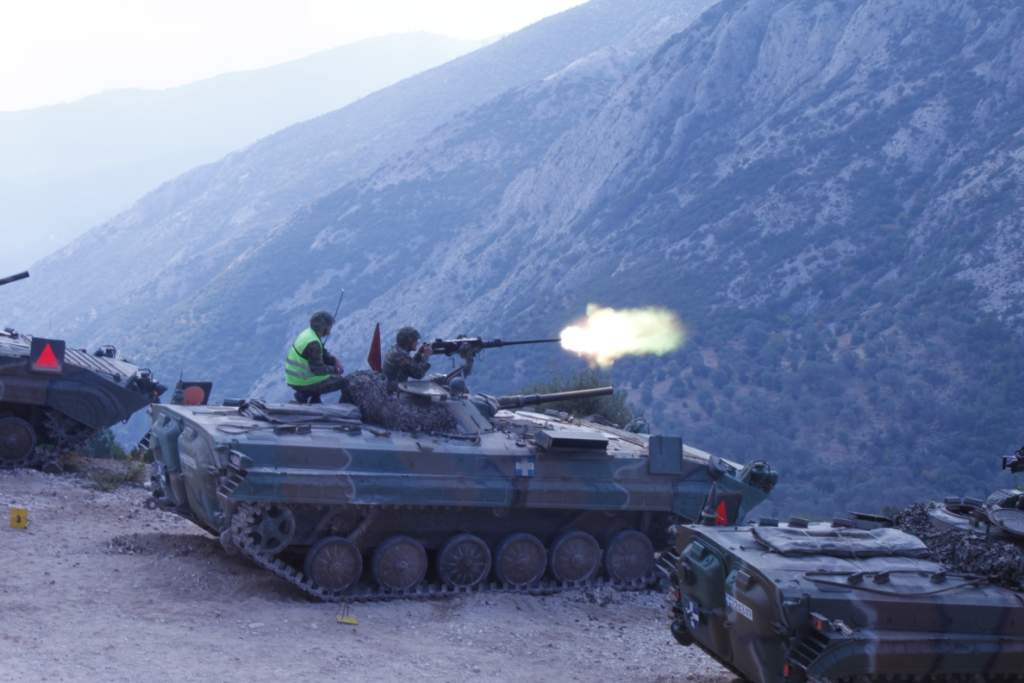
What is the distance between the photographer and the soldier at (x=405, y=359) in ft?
53.1

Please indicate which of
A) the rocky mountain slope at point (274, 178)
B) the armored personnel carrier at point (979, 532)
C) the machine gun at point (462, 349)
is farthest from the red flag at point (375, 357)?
the rocky mountain slope at point (274, 178)

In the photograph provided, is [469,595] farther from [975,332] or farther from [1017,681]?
[975,332]

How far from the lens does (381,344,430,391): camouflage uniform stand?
16156 mm

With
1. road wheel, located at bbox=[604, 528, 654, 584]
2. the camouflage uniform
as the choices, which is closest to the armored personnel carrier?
road wheel, located at bbox=[604, 528, 654, 584]

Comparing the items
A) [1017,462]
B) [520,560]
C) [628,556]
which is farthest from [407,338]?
[1017,462]

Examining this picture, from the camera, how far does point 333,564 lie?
567 inches

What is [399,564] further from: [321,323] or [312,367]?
[321,323]

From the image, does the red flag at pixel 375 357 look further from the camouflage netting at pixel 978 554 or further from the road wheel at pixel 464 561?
the camouflage netting at pixel 978 554

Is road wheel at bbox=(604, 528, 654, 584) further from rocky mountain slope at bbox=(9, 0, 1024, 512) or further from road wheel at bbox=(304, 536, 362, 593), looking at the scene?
rocky mountain slope at bbox=(9, 0, 1024, 512)

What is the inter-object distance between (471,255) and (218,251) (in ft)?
116

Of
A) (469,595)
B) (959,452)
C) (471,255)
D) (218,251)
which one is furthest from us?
(218,251)

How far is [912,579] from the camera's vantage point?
401 inches

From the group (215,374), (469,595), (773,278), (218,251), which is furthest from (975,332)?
(218,251)

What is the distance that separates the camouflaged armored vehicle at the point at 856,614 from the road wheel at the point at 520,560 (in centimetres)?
486
